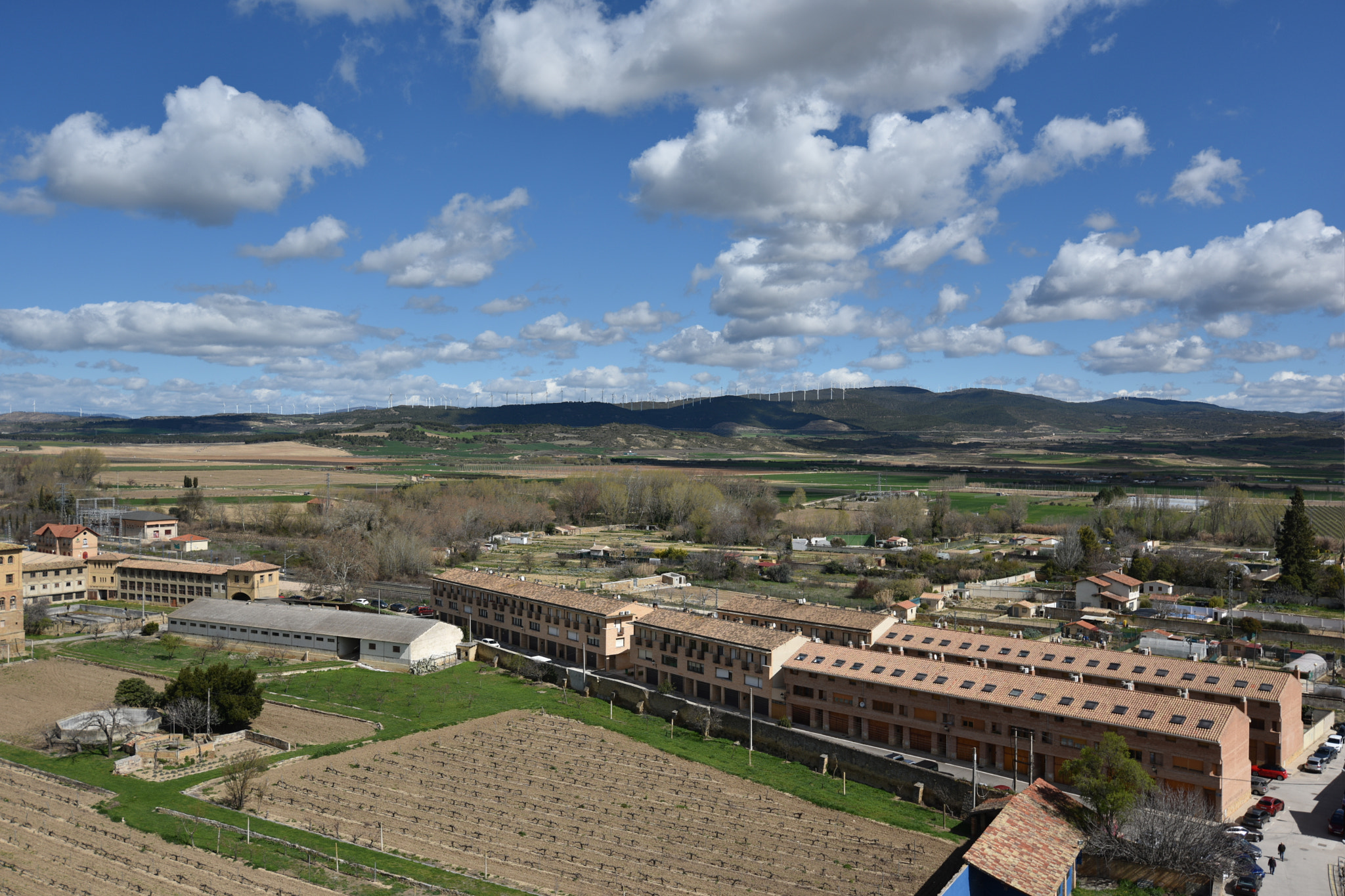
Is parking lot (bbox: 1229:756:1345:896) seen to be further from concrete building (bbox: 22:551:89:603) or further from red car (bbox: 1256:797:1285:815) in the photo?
concrete building (bbox: 22:551:89:603)

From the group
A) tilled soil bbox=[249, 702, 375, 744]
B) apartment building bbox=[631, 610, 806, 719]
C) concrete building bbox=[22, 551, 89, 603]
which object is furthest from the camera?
concrete building bbox=[22, 551, 89, 603]

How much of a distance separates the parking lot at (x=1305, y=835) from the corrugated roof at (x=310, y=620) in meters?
38.6

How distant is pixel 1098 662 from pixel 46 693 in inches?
1869

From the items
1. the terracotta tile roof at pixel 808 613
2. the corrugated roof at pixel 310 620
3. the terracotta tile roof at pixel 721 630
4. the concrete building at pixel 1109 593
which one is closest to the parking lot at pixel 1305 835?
the terracotta tile roof at pixel 808 613

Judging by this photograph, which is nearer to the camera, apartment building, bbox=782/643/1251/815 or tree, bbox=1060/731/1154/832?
tree, bbox=1060/731/1154/832

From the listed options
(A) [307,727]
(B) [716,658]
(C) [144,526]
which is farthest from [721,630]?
(C) [144,526]

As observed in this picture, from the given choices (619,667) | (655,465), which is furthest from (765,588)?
(655,465)

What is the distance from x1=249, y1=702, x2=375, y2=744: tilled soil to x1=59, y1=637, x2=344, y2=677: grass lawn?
28.4 ft

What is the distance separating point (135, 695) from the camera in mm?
37562

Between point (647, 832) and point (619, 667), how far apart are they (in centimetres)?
2034

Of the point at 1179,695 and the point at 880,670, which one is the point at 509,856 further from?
the point at 1179,695

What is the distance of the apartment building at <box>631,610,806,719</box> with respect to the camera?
4038 cm

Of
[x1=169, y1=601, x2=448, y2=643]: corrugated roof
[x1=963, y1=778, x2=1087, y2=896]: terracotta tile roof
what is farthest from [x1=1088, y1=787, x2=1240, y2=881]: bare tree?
[x1=169, y1=601, x2=448, y2=643]: corrugated roof

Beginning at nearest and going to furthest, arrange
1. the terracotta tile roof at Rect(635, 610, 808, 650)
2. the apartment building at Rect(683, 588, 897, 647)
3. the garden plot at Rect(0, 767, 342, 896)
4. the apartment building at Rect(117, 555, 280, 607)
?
the garden plot at Rect(0, 767, 342, 896) → the terracotta tile roof at Rect(635, 610, 808, 650) → the apartment building at Rect(683, 588, 897, 647) → the apartment building at Rect(117, 555, 280, 607)
